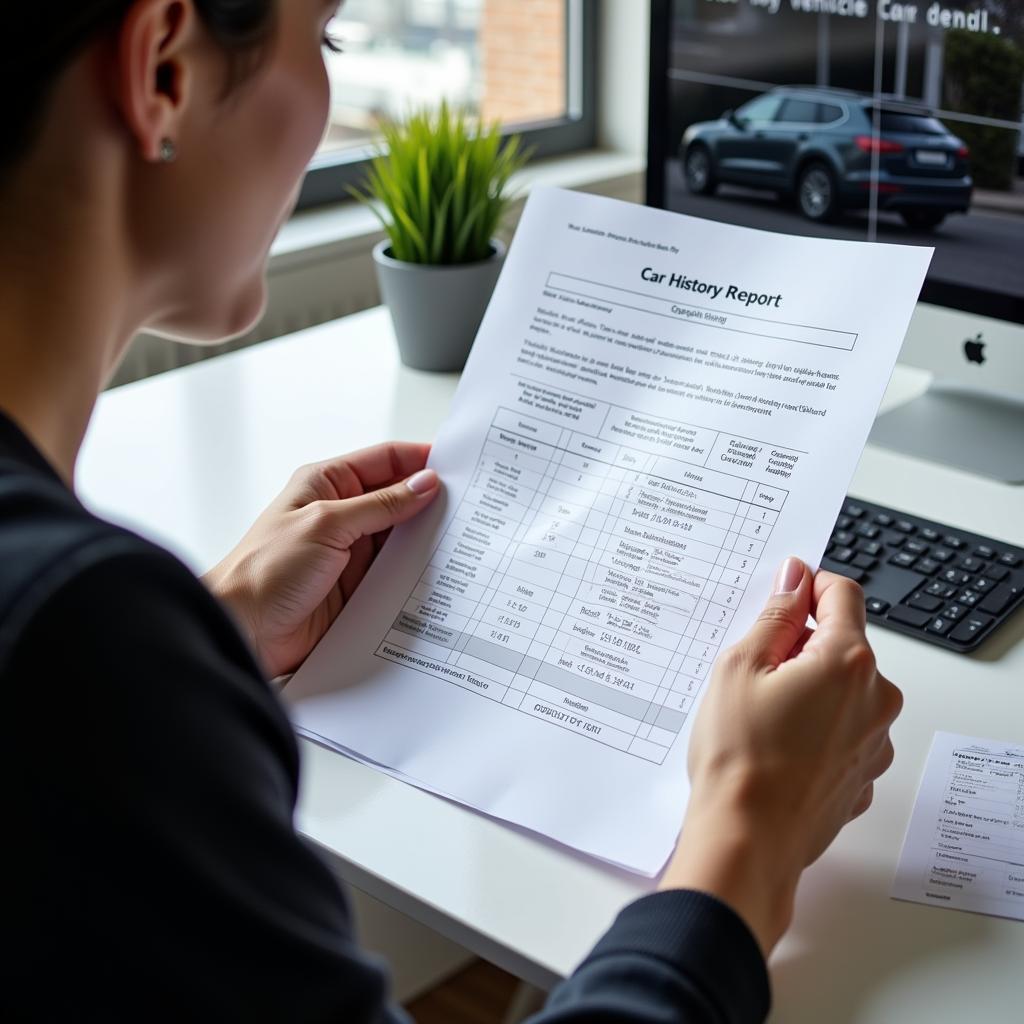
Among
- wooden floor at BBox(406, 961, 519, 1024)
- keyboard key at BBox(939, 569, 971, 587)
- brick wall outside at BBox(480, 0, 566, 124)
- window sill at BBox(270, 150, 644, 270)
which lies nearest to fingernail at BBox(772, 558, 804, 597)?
keyboard key at BBox(939, 569, 971, 587)

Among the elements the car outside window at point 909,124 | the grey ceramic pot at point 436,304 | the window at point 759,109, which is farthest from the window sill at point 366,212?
the car outside window at point 909,124

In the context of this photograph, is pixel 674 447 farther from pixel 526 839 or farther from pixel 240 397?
pixel 240 397

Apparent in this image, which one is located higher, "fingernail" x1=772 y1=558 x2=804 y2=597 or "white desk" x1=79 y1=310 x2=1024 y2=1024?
"fingernail" x1=772 y1=558 x2=804 y2=597

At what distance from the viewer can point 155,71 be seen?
0.49 metres

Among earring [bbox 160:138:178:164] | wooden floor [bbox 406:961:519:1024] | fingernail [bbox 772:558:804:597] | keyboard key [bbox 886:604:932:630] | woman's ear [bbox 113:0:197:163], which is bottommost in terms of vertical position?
wooden floor [bbox 406:961:519:1024]

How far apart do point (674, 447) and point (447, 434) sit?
0.18 m

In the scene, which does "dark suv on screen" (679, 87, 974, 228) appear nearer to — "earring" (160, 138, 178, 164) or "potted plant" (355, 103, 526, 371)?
"potted plant" (355, 103, 526, 371)

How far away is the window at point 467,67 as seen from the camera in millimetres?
2164

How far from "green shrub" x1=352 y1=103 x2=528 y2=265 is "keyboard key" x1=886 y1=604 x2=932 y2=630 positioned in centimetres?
63

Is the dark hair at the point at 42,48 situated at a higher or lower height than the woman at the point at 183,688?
higher

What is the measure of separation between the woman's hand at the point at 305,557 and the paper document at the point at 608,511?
18 millimetres

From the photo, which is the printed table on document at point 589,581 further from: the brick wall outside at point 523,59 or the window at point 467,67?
the brick wall outside at point 523,59

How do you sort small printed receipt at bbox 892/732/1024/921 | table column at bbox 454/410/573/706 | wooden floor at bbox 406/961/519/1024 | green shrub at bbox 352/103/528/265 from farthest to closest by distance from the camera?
wooden floor at bbox 406/961/519/1024 < green shrub at bbox 352/103/528/265 < table column at bbox 454/410/573/706 < small printed receipt at bbox 892/732/1024/921

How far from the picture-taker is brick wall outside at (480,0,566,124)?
2443 millimetres
